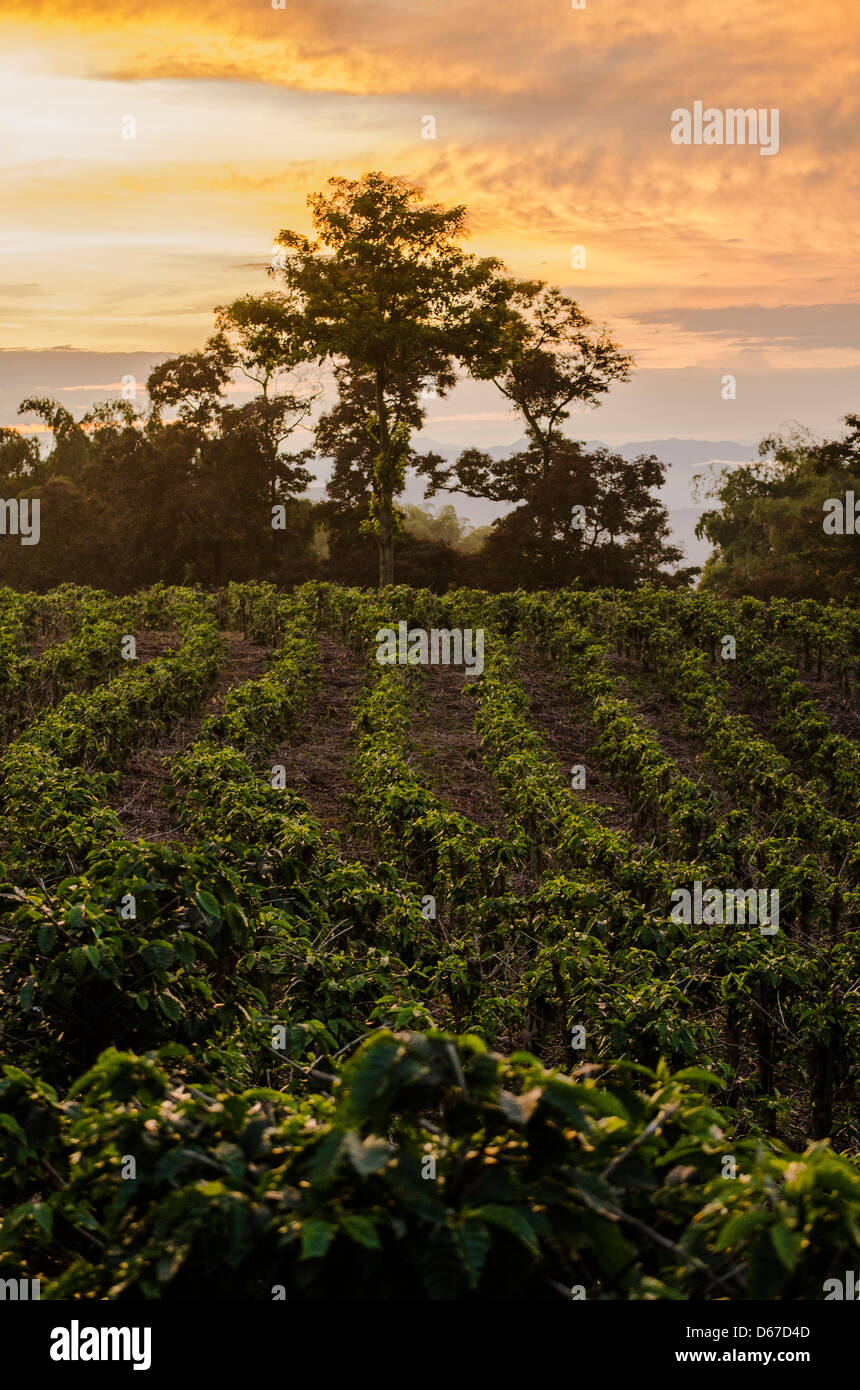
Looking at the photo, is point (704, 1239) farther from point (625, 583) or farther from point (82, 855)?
point (625, 583)

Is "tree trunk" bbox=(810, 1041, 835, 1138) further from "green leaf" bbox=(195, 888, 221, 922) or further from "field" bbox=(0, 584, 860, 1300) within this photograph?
"green leaf" bbox=(195, 888, 221, 922)

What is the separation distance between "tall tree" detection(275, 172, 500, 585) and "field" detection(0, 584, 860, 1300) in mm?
16674

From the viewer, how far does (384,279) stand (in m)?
32.8

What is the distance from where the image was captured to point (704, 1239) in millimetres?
2174

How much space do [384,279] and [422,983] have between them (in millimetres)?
29571

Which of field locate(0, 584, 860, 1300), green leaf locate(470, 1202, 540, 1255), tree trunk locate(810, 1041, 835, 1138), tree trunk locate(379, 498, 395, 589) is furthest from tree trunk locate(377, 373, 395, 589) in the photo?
green leaf locate(470, 1202, 540, 1255)

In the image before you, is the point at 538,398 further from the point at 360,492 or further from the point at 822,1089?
the point at 822,1089

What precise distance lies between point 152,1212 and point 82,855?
16.8ft

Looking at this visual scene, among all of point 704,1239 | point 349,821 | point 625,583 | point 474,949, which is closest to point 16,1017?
point 704,1239

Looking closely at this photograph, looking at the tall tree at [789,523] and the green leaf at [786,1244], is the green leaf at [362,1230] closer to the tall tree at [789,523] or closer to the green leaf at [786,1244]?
the green leaf at [786,1244]

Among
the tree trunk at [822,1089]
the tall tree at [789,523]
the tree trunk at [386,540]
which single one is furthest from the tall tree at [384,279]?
the tree trunk at [822,1089]

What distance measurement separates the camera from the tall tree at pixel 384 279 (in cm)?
3244

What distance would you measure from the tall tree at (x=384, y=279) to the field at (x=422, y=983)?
54.7ft
